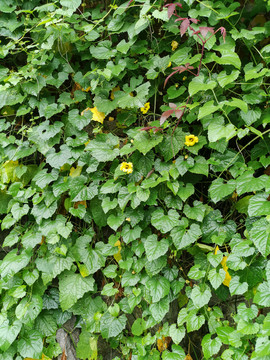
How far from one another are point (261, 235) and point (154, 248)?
1.67 feet

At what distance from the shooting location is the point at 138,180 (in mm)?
1667

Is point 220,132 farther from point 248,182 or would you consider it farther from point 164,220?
point 164,220

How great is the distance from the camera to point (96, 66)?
1865mm

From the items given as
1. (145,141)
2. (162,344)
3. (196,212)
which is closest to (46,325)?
(162,344)

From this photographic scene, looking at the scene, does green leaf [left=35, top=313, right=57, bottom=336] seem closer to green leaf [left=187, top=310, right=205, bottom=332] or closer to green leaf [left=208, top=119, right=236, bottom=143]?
green leaf [left=187, top=310, right=205, bottom=332]

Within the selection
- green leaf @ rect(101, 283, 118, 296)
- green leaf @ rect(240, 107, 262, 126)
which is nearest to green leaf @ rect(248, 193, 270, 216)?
green leaf @ rect(240, 107, 262, 126)

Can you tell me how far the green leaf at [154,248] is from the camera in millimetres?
1563

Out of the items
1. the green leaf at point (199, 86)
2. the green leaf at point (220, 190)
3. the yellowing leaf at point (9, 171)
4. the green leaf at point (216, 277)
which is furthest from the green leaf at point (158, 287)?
the yellowing leaf at point (9, 171)

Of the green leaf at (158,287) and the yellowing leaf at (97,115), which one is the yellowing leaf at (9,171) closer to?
the yellowing leaf at (97,115)

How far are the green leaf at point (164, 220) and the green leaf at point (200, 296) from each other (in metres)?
0.32

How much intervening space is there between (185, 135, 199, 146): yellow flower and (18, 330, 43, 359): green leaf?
4.57 feet

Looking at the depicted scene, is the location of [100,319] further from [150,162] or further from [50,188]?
[150,162]

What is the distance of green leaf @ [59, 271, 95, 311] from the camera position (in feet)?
5.80

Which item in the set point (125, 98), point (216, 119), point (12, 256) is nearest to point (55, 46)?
point (125, 98)
